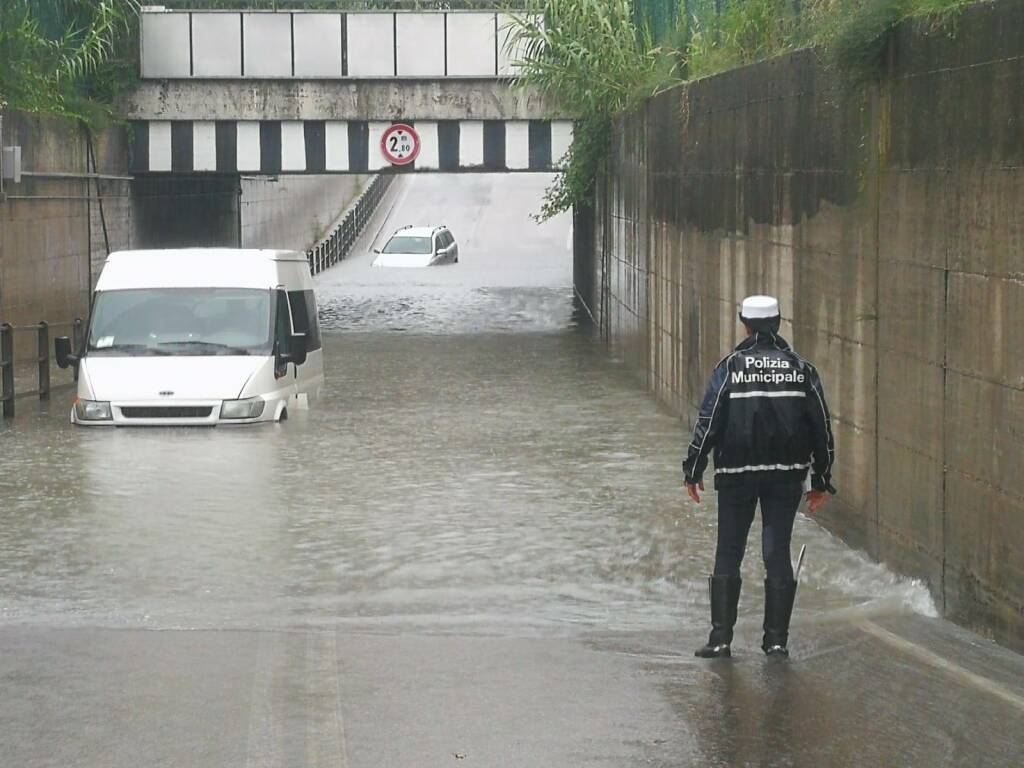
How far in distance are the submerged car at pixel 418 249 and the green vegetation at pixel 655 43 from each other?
19305 millimetres

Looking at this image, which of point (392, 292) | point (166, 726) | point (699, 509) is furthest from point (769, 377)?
point (392, 292)

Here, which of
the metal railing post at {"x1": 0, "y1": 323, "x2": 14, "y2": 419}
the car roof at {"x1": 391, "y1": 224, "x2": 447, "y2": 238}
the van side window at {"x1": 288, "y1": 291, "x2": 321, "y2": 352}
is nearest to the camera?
the metal railing post at {"x1": 0, "y1": 323, "x2": 14, "y2": 419}

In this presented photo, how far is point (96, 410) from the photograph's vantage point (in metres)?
16.9

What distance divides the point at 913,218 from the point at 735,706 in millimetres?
3270

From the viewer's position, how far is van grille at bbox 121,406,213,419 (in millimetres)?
16766

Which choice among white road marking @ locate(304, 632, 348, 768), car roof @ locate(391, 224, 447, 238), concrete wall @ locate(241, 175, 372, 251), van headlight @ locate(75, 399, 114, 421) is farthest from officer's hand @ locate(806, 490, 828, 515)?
car roof @ locate(391, 224, 447, 238)

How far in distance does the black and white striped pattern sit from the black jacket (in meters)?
23.0

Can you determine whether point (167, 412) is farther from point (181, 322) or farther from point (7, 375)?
point (7, 375)

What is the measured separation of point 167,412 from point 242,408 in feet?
2.14

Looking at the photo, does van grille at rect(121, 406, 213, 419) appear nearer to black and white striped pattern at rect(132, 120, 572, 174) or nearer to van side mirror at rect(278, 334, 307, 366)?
van side mirror at rect(278, 334, 307, 366)

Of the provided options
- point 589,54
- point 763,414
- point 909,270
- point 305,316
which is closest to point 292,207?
point 589,54

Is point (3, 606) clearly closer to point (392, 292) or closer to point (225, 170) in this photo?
point (225, 170)

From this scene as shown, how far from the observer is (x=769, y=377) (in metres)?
8.06

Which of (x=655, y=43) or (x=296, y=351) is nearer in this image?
(x=296, y=351)
